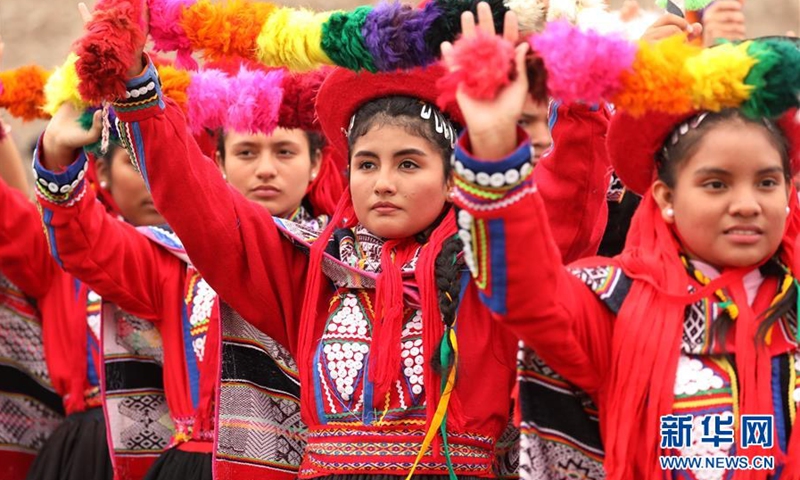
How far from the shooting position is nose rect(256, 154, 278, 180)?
4145 millimetres

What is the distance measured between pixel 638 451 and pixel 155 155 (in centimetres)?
128

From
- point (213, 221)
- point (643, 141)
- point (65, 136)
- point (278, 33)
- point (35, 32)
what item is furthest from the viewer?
point (35, 32)

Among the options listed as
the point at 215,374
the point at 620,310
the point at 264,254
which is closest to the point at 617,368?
the point at 620,310

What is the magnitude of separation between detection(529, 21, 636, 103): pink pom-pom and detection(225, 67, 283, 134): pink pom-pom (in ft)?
4.19

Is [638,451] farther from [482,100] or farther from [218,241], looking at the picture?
[218,241]

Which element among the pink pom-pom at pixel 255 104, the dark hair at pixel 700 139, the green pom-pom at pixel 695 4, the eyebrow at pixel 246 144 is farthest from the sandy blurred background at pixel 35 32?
the dark hair at pixel 700 139

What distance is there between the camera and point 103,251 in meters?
3.89

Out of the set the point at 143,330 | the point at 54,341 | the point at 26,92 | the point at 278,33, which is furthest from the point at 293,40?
the point at 54,341

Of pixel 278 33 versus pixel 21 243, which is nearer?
pixel 278 33

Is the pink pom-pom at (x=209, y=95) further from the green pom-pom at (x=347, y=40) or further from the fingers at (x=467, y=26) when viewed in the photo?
the fingers at (x=467, y=26)

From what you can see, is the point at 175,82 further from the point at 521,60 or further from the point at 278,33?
the point at 521,60

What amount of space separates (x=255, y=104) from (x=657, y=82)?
1.40m

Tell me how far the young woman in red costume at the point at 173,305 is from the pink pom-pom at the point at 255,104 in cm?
14

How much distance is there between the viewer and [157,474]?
395 cm
